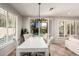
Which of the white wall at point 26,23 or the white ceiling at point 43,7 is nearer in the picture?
the white ceiling at point 43,7

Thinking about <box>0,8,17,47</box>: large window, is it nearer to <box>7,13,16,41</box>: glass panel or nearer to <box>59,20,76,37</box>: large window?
<box>7,13,16,41</box>: glass panel

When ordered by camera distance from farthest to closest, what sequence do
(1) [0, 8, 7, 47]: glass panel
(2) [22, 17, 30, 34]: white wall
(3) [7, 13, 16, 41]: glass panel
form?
1. (2) [22, 17, 30, 34]: white wall
2. (3) [7, 13, 16, 41]: glass panel
3. (1) [0, 8, 7, 47]: glass panel

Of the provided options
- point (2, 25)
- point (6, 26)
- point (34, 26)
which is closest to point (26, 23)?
point (34, 26)

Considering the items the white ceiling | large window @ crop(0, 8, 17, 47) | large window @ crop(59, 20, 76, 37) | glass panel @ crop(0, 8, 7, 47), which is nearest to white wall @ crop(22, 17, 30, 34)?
the white ceiling

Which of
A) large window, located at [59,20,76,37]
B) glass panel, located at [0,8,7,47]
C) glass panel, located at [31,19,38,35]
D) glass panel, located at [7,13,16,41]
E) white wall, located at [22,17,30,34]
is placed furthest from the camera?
large window, located at [59,20,76,37]

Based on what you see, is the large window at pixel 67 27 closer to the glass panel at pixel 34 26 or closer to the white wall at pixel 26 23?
the glass panel at pixel 34 26

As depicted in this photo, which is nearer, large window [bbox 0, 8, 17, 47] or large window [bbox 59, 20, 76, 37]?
large window [bbox 0, 8, 17, 47]

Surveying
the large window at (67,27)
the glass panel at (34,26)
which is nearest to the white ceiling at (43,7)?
the glass panel at (34,26)

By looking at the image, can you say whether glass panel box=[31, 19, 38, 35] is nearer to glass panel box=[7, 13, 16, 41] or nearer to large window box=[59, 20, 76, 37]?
glass panel box=[7, 13, 16, 41]

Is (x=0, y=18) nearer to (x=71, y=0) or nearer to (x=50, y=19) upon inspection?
(x=71, y=0)

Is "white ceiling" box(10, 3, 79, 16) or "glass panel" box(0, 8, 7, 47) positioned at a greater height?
"white ceiling" box(10, 3, 79, 16)

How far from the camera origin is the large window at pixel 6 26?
12.7ft

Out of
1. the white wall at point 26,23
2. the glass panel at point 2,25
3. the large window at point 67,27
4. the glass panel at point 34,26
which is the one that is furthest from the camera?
the large window at point 67,27

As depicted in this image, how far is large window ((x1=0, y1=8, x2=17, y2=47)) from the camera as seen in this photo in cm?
386
